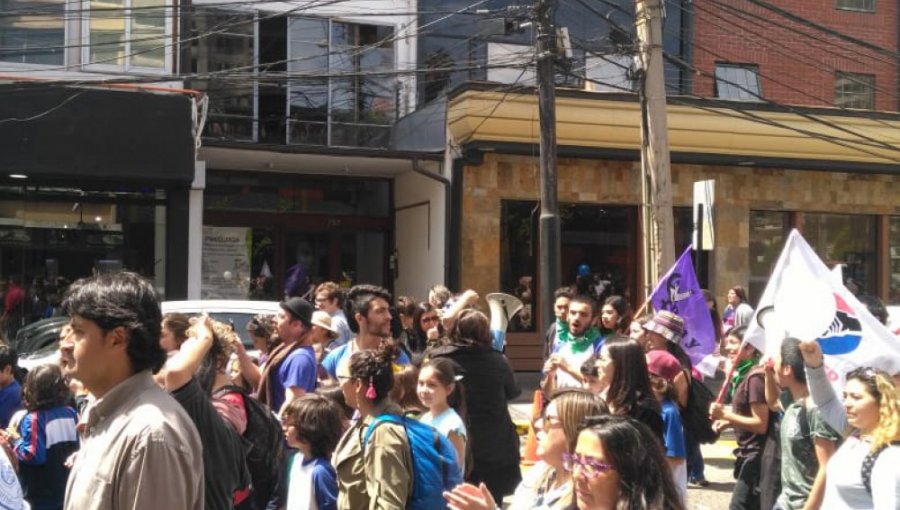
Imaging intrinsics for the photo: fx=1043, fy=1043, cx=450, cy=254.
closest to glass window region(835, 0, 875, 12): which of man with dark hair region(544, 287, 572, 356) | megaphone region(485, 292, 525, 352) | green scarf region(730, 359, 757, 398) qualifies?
megaphone region(485, 292, 525, 352)

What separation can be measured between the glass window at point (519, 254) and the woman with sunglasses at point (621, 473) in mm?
15014

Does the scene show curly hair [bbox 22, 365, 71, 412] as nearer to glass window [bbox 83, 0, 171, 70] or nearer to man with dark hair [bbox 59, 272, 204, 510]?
man with dark hair [bbox 59, 272, 204, 510]

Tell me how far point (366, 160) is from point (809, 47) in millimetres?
10583

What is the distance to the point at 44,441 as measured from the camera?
6355 millimetres

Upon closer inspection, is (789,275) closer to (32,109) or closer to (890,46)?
(32,109)

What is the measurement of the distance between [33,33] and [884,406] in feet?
52.8

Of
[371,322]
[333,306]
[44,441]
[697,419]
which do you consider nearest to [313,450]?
[371,322]

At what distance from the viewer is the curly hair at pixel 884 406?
4.68 m

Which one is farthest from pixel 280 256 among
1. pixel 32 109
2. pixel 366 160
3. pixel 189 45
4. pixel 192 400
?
pixel 192 400

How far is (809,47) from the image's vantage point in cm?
2281

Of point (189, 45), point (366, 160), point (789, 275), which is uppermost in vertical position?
point (189, 45)

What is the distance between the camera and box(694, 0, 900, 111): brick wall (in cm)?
2195

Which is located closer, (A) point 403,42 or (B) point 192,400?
(B) point 192,400

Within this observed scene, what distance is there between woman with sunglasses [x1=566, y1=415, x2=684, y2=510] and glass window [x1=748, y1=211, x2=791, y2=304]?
1717cm
